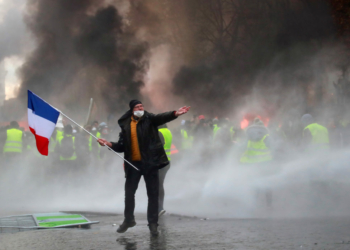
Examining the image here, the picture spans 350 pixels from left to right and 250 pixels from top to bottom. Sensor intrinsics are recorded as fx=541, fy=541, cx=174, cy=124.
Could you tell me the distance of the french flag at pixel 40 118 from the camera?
19.7 ft

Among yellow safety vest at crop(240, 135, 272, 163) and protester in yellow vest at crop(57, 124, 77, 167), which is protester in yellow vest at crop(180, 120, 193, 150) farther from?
yellow safety vest at crop(240, 135, 272, 163)

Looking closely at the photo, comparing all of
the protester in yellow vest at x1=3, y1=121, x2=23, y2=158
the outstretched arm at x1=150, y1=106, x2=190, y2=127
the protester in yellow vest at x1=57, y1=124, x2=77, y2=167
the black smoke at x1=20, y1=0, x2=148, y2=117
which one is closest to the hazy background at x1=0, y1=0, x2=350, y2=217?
the black smoke at x1=20, y1=0, x2=148, y2=117

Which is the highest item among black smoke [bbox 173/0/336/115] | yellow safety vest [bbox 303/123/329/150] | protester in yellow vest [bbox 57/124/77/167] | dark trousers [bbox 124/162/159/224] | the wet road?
black smoke [bbox 173/0/336/115]

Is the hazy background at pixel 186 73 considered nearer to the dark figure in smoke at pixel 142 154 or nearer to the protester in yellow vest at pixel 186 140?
the protester in yellow vest at pixel 186 140

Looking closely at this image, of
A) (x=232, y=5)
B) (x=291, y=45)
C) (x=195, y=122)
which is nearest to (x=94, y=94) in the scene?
(x=232, y=5)

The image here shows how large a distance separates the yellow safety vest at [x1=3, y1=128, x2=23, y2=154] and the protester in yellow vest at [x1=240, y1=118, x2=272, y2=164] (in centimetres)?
645

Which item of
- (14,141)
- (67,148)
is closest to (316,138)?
(67,148)

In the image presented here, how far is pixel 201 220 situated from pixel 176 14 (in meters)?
26.0

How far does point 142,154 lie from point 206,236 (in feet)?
3.60

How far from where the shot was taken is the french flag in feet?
19.7

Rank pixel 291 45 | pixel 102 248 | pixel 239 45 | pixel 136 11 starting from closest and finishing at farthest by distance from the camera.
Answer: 1. pixel 102 248
2. pixel 291 45
3. pixel 239 45
4. pixel 136 11

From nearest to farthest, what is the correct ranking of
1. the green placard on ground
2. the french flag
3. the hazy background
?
the french flag
the green placard on ground
the hazy background

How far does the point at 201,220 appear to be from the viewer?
6.79m

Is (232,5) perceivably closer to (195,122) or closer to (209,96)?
(209,96)
